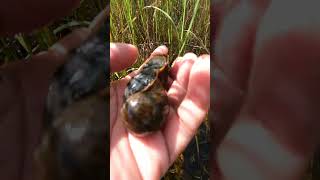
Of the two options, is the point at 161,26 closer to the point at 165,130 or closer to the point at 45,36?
the point at 45,36

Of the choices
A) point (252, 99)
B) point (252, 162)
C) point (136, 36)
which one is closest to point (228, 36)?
point (252, 99)

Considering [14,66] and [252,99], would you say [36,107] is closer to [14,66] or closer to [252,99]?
[14,66]

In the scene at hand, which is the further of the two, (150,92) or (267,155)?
(150,92)

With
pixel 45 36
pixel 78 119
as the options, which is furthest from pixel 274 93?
pixel 45 36

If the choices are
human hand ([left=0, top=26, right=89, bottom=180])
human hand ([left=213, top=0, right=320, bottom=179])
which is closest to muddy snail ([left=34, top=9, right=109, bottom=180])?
human hand ([left=0, top=26, right=89, bottom=180])

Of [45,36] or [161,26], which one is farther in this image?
[161,26]
